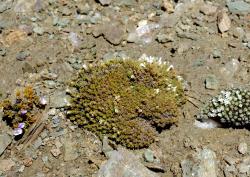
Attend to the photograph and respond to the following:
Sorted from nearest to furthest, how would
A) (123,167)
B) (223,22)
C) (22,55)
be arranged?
Answer: (123,167) < (22,55) < (223,22)

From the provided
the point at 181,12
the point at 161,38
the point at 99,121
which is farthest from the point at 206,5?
the point at 99,121

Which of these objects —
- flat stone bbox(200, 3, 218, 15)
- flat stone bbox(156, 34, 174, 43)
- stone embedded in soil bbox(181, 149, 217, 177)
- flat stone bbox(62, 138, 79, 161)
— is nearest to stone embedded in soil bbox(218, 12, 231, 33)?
flat stone bbox(200, 3, 218, 15)

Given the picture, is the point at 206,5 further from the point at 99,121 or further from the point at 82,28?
the point at 99,121

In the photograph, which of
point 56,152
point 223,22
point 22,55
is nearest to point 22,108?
point 56,152

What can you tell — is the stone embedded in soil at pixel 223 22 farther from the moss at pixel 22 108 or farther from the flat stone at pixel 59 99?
the moss at pixel 22 108

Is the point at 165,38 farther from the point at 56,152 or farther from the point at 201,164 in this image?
the point at 56,152
